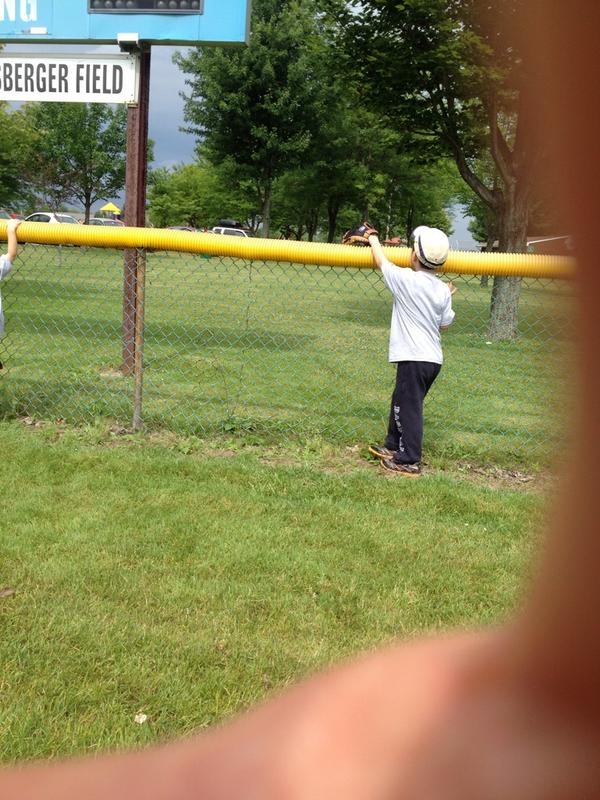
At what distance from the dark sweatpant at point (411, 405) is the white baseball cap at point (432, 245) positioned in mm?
716

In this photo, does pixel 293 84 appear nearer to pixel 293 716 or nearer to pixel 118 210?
pixel 118 210

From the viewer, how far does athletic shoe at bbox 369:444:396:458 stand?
4898 millimetres

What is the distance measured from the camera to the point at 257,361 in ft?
28.4

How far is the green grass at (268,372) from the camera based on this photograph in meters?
5.23

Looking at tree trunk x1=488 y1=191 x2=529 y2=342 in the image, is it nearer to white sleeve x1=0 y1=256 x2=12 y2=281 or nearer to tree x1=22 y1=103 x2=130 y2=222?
white sleeve x1=0 y1=256 x2=12 y2=281

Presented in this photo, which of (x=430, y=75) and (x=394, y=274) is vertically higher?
(x=430, y=75)

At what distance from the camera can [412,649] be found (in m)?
0.48

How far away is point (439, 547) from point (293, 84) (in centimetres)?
3082

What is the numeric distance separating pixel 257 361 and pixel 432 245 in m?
4.45

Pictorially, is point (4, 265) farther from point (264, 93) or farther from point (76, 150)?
point (76, 150)

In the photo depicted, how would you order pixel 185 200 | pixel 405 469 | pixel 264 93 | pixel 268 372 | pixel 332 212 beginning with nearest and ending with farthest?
pixel 405 469 < pixel 268 372 < pixel 264 93 < pixel 332 212 < pixel 185 200

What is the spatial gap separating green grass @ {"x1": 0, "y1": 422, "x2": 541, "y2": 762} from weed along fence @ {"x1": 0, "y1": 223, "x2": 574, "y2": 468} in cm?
68

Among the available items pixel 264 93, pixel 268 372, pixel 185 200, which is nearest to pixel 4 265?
pixel 268 372

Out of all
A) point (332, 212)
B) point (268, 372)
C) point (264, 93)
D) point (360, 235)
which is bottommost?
point (268, 372)
